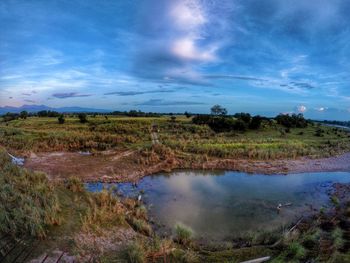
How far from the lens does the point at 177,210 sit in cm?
1295

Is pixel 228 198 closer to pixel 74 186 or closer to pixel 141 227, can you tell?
pixel 141 227

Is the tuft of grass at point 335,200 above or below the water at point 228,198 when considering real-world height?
above

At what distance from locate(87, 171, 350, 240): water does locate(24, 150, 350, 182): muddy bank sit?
1060mm

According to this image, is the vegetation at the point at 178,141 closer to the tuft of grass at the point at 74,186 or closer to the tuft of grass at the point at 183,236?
the tuft of grass at the point at 74,186

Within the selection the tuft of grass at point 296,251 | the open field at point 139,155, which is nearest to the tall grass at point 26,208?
the open field at point 139,155

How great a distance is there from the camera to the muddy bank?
1898cm

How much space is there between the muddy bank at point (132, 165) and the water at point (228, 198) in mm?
1060

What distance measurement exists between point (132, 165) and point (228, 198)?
A: 897cm

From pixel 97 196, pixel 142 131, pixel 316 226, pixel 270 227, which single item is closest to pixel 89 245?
pixel 97 196

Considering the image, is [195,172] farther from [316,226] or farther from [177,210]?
[316,226]

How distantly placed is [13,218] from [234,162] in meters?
17.9

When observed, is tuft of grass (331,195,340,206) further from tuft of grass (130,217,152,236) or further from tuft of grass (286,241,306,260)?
tuft of grass (130,217,152,236)

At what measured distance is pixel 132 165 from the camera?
69.5ft

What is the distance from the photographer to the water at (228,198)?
11516 millimetres
